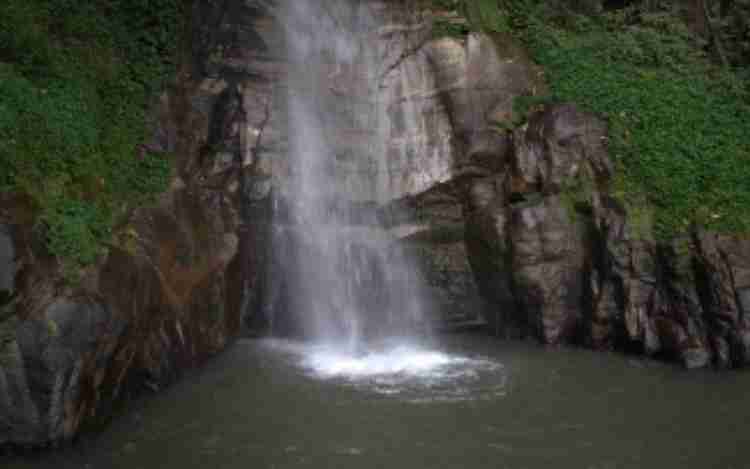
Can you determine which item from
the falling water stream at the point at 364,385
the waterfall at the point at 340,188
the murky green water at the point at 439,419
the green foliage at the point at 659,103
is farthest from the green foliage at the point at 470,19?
the murky green water at the point at 439,419

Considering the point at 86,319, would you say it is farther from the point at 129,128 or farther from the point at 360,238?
the point at 360,238

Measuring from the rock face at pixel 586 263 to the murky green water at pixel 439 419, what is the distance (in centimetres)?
68

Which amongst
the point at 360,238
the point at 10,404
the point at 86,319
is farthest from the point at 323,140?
the point at 10,404

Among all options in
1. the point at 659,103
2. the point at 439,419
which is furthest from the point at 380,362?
the point at 659,103

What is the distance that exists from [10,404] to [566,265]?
8160 millimetres

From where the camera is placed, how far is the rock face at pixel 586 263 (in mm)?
10289

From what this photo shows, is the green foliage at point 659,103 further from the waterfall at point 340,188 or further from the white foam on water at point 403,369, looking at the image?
the white foam on water at point 403,369

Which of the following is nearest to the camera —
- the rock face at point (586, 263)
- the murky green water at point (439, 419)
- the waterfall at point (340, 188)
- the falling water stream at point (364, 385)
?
the murky green water at point (439, 419)

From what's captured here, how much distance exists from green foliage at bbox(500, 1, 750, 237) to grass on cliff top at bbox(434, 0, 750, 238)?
18 millimetres

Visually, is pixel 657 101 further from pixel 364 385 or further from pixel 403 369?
pixel 364 385

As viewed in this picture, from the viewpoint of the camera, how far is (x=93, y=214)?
332 inches

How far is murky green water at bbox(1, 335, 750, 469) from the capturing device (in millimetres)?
7156

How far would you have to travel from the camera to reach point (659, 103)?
12.5m

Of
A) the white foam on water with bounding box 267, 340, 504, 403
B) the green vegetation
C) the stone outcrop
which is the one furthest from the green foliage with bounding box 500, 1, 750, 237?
the green vegetation
